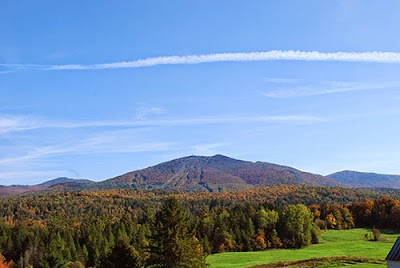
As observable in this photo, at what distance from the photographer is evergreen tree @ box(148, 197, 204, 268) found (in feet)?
136

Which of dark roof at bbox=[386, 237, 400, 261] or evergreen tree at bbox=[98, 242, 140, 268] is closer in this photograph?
dark roof at bbox=[386, 237, 400, 261]

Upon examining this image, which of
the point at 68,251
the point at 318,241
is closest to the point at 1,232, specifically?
the point at 68,251

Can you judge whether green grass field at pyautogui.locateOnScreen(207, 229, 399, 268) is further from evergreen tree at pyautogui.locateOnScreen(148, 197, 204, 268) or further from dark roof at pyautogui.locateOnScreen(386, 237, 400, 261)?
evergreen tree at pyautogui.locateOnScreen(148, 197, 204, 268)

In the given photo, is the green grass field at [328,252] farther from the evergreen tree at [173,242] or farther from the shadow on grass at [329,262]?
the evergreen tree at [173,242]

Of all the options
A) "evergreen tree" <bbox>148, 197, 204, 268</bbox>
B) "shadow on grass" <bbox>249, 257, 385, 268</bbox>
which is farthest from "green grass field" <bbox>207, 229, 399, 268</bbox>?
"evergreen tree" <bbox>148, 197, 204, 268</bbox>

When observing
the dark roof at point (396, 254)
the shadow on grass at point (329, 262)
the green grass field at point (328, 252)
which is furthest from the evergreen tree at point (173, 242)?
the green grass field at point (328, 252)

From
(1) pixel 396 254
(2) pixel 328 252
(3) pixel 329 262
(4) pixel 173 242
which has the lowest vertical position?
(2) pixel 328 252

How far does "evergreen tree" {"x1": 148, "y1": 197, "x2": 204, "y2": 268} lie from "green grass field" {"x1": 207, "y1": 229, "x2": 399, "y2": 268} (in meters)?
31.2

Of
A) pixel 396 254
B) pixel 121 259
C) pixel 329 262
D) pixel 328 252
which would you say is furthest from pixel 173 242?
pixel 328 252

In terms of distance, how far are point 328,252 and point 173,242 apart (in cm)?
5596

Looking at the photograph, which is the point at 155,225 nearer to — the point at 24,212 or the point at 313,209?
the point at 313,209

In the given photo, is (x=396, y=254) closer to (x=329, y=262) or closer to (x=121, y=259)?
(x=121, y=259)

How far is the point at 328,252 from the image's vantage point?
8844 centimetres

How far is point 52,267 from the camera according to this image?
6359 cm
